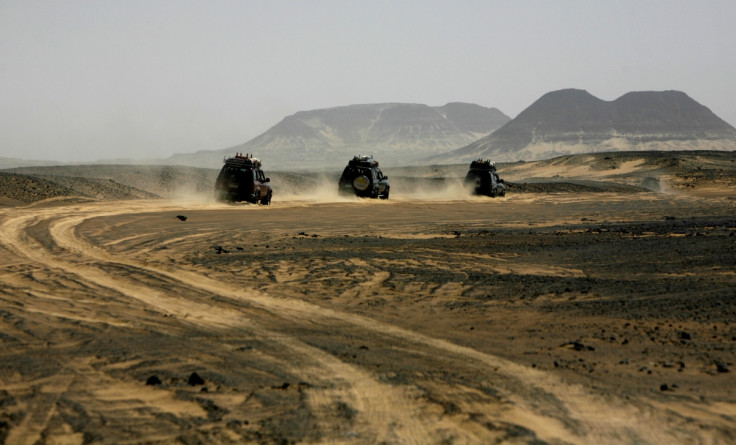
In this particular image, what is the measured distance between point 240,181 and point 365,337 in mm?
24269

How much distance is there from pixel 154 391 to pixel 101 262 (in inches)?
354

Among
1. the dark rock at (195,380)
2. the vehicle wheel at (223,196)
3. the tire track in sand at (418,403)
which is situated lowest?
the tire track in sand at (418,403)

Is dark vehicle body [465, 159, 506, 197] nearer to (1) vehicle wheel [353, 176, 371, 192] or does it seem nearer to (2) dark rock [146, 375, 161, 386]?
(1) vehicle wheel [353, 176, 371, 192]

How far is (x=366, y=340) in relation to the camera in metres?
9.32

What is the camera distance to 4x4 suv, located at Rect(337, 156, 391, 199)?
39.0 m

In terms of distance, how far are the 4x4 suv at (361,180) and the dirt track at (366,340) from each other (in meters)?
19.5

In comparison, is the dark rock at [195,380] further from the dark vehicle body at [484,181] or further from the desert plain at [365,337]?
the dark vehicle body at [484,181]

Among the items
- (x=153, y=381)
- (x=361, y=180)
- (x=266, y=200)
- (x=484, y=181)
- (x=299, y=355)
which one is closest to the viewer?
(x=153, y=381)

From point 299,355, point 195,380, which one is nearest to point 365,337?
point 299,355

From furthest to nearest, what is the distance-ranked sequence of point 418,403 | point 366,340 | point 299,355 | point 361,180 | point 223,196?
point 361,180, point 223,196, point 366,340, point 299,355, point 418,403

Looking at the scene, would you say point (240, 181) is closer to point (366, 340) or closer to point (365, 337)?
point (365, 337)

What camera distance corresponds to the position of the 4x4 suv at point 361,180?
39.0 metres

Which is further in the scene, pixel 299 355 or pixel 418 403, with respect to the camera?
pixel 299 355

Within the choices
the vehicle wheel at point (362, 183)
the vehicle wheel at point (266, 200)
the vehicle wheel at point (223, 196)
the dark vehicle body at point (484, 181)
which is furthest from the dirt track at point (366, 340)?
the dark vehicle body at point (484, 181)
